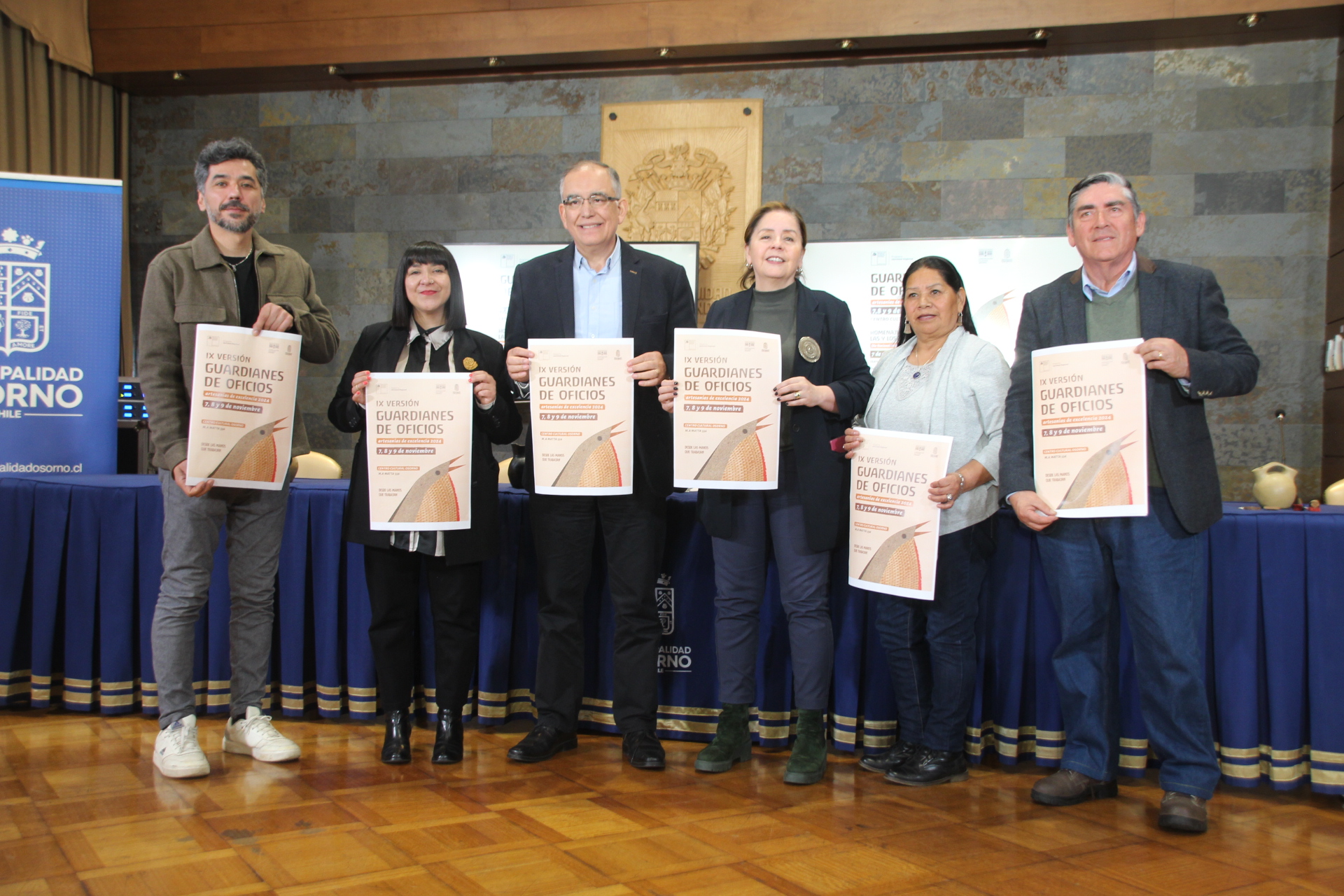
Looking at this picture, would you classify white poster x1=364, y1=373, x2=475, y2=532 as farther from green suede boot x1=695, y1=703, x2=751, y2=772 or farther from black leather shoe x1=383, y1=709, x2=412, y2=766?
green suede boot x1=695, y1=703, x2=751, y2=772

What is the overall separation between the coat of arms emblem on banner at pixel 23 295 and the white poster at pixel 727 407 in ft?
9.01

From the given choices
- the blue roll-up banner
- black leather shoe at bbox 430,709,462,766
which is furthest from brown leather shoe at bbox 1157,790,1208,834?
the blue roll-up banner

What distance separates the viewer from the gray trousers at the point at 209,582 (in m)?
2.45

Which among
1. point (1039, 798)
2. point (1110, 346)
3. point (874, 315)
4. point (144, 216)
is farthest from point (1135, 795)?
point (144, 216)

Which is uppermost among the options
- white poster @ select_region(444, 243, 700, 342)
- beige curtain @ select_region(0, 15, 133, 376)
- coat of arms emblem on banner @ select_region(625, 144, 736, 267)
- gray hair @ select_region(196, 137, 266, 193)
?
beige curtain @ select_region(0, 15, 133, 376)

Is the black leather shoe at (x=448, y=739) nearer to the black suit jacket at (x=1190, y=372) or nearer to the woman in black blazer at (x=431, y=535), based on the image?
the woman in black blazer at (x=431, y=535)

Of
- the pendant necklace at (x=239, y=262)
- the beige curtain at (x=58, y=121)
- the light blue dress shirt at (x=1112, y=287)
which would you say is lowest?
the light blue dress shirt at (x=1112, y=287)

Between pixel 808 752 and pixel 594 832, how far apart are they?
68 cm

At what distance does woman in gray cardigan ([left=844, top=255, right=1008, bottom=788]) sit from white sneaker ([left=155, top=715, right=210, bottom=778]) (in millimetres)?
1819

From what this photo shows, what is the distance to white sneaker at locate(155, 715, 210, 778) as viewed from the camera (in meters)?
2.38

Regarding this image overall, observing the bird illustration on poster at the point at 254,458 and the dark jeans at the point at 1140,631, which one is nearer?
the dark jeans at the point at 1140,631

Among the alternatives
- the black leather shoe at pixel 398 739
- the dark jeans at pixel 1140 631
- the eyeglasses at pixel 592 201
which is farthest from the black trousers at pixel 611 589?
the dark jeans at pixel 1140 631

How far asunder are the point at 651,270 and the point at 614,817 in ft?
4.70

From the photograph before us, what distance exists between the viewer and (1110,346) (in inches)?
84.4
